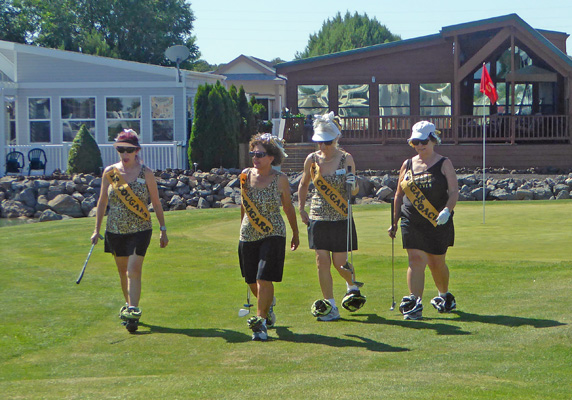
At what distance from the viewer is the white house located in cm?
2972

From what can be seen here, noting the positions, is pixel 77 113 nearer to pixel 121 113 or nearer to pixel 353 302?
pixel 121 113

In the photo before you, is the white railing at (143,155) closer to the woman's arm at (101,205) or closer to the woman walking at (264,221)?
the woman's arm at (101,205)

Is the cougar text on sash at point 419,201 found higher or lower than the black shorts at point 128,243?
higher

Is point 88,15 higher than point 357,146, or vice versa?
point 88,15

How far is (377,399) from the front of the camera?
4941 millimetres

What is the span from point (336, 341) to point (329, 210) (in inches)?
54.5

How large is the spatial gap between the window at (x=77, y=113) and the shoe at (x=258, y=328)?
78.8ft

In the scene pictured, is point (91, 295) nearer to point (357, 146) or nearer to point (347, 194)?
point (347, 194)

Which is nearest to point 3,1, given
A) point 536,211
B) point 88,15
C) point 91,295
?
point 88,15

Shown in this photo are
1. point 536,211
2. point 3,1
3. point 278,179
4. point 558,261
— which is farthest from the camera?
point 3,1

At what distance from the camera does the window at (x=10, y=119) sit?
103 feet

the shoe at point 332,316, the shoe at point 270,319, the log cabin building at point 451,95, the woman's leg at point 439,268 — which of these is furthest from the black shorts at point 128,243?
the log cabin building at point 451,95

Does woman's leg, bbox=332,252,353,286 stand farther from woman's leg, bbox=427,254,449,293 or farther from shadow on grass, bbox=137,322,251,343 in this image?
shadow on grass, bbox=137,322,251,343

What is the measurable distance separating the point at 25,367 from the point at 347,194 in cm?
310
